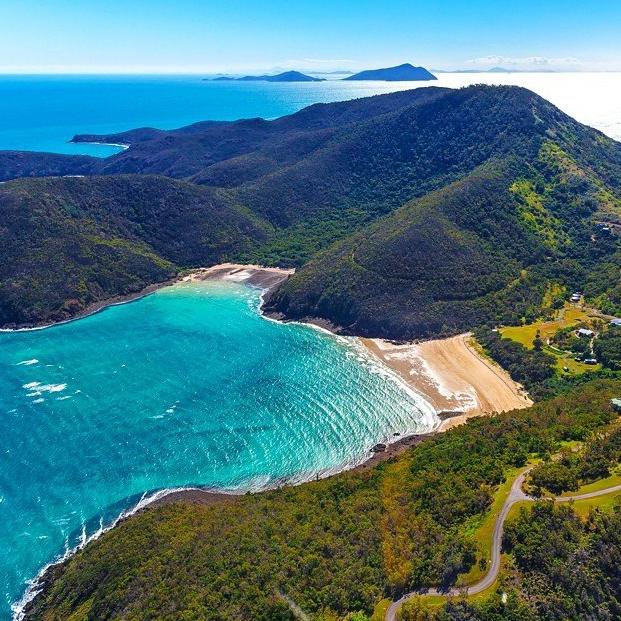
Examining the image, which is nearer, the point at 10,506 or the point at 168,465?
the point at 10,506

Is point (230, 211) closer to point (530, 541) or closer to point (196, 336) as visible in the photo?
point (196, 336)

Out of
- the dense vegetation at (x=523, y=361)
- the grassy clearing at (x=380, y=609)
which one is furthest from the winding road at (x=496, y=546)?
the dense vegetation at (x=523, y=361)

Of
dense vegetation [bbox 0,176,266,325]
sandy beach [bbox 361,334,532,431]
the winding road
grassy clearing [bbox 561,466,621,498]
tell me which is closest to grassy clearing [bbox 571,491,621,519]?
the winding road

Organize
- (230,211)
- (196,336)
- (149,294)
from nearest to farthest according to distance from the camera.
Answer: (196,336) → (149,294) → (230,211)

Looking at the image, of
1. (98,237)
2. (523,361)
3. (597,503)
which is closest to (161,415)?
(597,503)

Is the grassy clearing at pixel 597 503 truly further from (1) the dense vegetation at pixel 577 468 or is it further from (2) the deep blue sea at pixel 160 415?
(2) the deep blue sea at pixel 160 415

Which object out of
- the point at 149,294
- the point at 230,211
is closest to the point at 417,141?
the point at 230,211

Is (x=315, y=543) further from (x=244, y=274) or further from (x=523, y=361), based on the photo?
(x=244, y=274)
